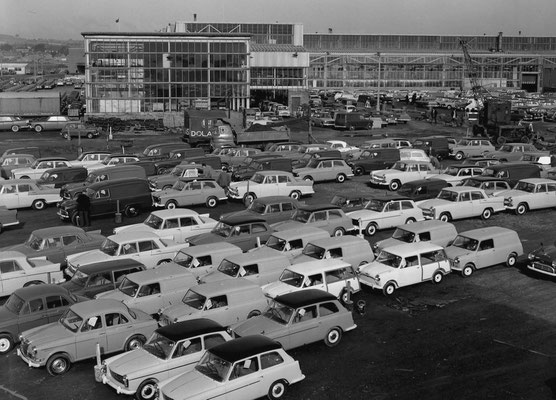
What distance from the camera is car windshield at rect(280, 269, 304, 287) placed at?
18.5 metres

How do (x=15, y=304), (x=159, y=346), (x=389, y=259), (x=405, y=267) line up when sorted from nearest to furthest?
(x=159, y=346)
(x=15, y=304)
(x=405, y=267)
(x=389, y=259)

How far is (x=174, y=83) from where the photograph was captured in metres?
72.8

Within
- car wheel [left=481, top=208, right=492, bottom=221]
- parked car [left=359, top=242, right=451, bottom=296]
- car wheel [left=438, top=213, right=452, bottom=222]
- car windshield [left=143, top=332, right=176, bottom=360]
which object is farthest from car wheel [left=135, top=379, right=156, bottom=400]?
car wheel [left=481, top=208, right=492, bottom=221]

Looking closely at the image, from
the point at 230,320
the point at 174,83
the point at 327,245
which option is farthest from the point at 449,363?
the point at 174,83

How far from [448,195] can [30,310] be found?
1791 centimetres

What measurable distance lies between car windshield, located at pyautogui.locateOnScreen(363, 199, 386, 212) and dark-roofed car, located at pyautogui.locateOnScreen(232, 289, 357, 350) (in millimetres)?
10735

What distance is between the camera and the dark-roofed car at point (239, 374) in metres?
12.6

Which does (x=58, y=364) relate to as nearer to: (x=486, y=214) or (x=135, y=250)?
(x=135, y=250)

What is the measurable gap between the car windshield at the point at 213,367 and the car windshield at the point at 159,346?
36.1 inches

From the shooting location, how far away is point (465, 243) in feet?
72.4

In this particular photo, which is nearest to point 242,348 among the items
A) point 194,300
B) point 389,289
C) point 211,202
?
point 194,300

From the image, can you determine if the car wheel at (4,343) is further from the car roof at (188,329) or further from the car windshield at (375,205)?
the car windshield at (375,205)

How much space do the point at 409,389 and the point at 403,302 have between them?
18.0 feet

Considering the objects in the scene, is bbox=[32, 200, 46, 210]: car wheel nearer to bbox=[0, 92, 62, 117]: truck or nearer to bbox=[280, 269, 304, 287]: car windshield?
bbox=[280, 269, 304, 287]: car windshield
